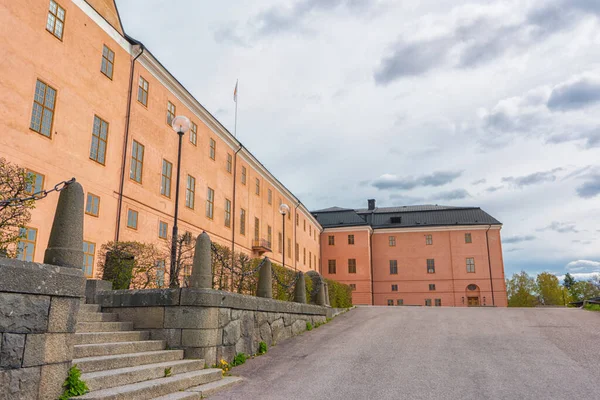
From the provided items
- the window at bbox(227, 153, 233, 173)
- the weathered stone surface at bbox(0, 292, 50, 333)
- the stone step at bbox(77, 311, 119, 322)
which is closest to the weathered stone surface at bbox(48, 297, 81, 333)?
the weathered stone surface at bbox(0, 292, 50, 333)

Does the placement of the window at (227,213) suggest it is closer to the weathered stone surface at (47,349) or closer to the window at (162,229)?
the window at (162,229)

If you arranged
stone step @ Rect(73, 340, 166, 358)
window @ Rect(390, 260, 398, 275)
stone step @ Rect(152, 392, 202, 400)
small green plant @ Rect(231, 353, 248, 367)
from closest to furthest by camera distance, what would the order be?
1. stone step @ Rect(152, 392, 202, 400)
2. stone step @ Rect(73, 340, 166, 358)
3. small green plant @ Rect(231, 353, 248, 367)
4. window @ Rect(390, 260, 398, 275)

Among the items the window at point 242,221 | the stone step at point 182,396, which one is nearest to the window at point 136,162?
the window at point 242,221

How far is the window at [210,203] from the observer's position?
27109mm

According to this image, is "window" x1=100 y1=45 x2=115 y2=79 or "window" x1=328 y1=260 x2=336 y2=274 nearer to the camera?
"window" x1=100 y1=45 x2=115 y2=79

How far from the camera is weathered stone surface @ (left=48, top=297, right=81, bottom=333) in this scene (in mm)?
5137

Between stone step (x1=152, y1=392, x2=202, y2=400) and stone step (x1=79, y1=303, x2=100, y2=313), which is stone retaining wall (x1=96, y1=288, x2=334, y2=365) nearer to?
stone step (x1=79, y1=303, x2=100, y2=313)

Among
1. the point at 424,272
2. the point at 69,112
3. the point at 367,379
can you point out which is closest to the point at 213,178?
the point at 69,112

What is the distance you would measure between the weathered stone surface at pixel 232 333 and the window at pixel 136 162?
12690 millimetres

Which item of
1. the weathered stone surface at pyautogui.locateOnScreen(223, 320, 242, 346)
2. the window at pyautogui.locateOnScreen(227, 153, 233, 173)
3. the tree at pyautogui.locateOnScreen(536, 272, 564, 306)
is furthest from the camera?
the tree at pyautogui.locateOnScreen(536, 272, 564, 306)

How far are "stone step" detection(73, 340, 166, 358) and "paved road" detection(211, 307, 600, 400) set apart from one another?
5.02 ft

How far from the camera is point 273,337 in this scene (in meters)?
11.2

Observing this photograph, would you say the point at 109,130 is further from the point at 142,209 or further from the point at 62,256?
the point at 62,256

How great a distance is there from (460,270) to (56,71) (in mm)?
44265
